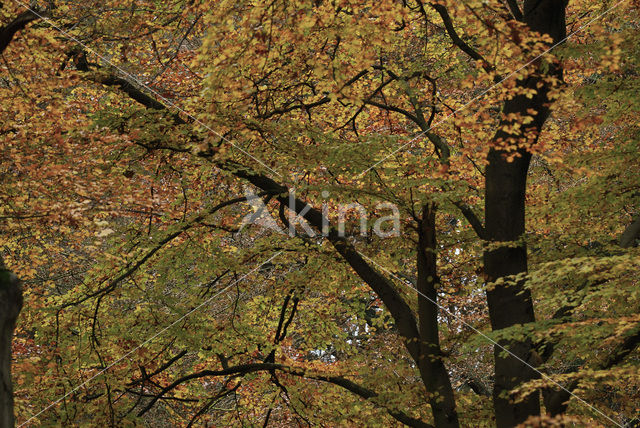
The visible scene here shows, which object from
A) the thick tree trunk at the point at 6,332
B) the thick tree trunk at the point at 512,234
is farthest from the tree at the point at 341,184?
the thick tree trunk at the point at 6,332

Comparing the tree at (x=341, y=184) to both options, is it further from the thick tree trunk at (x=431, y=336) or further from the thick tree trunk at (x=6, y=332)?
the thick tree trunk at (x=6, y=332)

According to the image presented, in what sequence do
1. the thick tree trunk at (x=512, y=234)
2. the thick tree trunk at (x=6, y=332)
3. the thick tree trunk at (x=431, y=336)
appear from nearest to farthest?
the thick tree trunk at (x=6, y=332) < the thick tree trunk at (x=512, y=234) < the thick tree trunk at (x=431, y=336)

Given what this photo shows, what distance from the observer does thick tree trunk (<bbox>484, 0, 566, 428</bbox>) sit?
8.22 metres

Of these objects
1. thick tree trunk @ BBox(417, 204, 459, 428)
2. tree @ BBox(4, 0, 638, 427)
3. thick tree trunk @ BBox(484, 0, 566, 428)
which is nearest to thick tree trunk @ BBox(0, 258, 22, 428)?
tree @ BBox(4, 0, 638, 427)

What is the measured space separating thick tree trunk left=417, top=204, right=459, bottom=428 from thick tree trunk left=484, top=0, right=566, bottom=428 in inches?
36.3

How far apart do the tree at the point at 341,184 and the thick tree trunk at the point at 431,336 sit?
3cm

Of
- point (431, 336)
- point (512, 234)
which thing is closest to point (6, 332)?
point (512, 234)

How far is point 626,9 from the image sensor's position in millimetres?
10445

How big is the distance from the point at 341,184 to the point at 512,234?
2688 mm

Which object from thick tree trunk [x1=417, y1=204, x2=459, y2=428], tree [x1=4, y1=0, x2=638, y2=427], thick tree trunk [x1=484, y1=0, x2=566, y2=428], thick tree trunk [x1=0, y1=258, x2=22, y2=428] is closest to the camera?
thick tree trunk [x1=0, y1=258, x2=22, y2=428]

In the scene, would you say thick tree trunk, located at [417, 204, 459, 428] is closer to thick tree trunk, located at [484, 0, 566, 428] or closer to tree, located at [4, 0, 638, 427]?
tree, located at [4, 0, 638, 427]

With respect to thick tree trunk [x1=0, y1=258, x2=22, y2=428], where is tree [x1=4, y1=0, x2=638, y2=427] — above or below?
above

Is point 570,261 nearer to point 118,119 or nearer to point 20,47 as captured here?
point 118,119

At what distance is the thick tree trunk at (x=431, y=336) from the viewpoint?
31.3 ft
